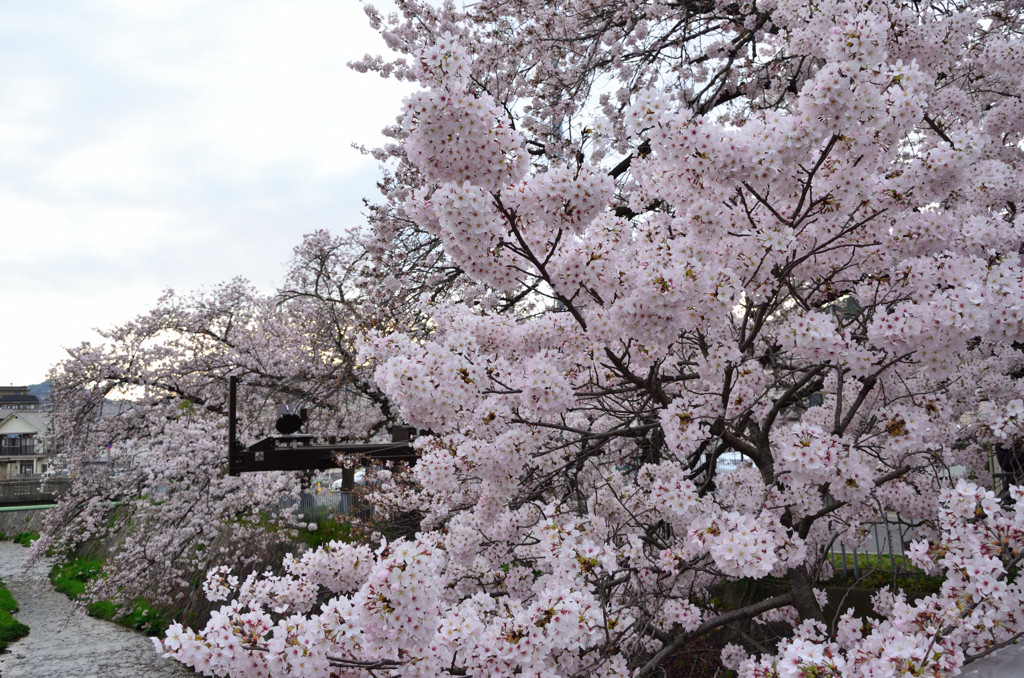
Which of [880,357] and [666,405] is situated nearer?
[880,357]

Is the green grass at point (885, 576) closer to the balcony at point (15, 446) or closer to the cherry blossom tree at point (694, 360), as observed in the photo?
the cherry blossom tree at point (694, 360)

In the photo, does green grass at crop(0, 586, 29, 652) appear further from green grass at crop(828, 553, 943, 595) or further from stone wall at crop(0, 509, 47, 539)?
green grass at crop(828, 553, 943, 595)

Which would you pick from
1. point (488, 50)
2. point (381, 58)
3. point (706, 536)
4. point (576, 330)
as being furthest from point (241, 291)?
point (706, 536)

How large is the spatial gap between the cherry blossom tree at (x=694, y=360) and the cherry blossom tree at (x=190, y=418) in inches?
196

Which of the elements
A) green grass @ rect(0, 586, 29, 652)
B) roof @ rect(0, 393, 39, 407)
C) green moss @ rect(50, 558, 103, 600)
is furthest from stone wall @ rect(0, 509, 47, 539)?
roof @ rect(0, 393, 39, 407)

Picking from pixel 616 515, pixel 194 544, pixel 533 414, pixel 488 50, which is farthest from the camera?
pixel 194 544

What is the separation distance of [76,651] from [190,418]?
15.0 ft

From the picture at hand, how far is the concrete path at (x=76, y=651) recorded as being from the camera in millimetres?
9023

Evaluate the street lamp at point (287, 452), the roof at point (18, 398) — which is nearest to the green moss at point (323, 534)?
the street lamp at point (287, 452)

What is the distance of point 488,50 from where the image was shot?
21.9ft

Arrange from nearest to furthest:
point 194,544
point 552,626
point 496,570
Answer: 1. point 552,626
2. point 496,570
3. point 194,544

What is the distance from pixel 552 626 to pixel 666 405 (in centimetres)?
128

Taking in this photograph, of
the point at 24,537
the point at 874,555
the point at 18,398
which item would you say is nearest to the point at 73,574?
the point at 24,537

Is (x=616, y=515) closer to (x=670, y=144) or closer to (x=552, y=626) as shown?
(x=552, y=626)
